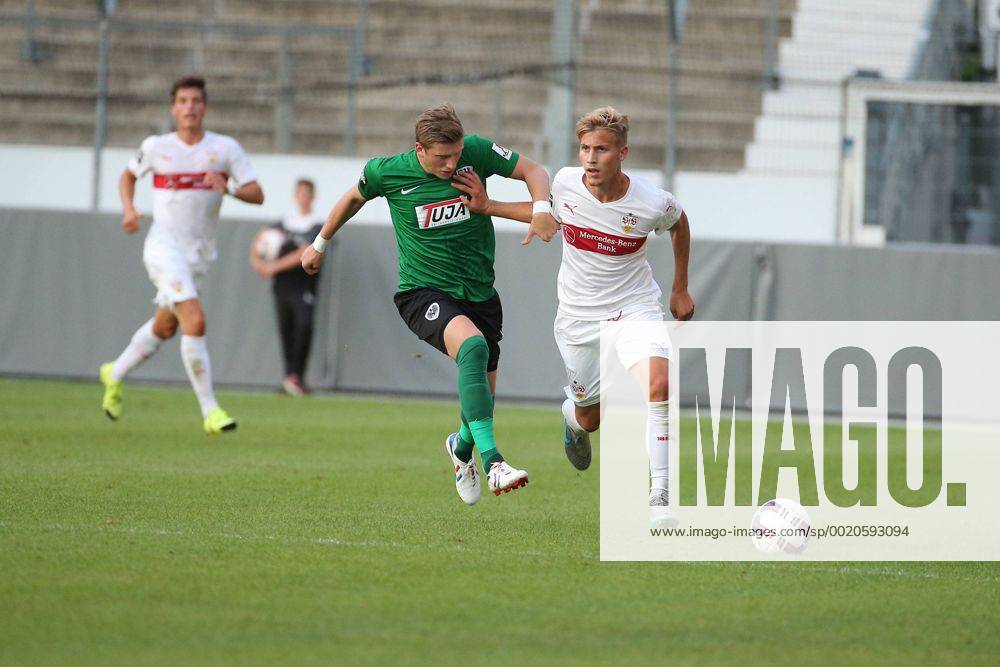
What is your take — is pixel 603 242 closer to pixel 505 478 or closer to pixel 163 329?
pixel 505 478

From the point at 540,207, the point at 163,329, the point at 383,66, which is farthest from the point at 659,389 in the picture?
the point at 383,66

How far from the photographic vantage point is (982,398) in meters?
13.9

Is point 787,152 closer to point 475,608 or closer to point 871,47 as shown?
point 871,47

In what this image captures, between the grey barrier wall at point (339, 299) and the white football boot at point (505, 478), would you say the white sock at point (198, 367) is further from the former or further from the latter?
the grey barrier wall at point (339, 299)

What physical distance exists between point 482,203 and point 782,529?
6.88ft

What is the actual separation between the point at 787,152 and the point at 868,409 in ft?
13.1

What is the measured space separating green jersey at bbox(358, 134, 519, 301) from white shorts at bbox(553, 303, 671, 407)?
0.57m

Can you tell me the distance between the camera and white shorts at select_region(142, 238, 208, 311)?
1070 cm

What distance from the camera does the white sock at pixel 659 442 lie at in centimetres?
695

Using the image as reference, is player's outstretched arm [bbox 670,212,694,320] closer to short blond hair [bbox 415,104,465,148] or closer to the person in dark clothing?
short blond hair [bbox 415,104,465,148]

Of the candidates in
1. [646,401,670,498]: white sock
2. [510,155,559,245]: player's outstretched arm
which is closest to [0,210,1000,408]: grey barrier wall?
[510,155,559,245]: player's outstretched arm

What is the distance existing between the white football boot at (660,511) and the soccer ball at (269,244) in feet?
29.9

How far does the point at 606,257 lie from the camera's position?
7.85 meters

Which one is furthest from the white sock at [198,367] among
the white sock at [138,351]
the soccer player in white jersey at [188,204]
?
the white sock at [138,351]
